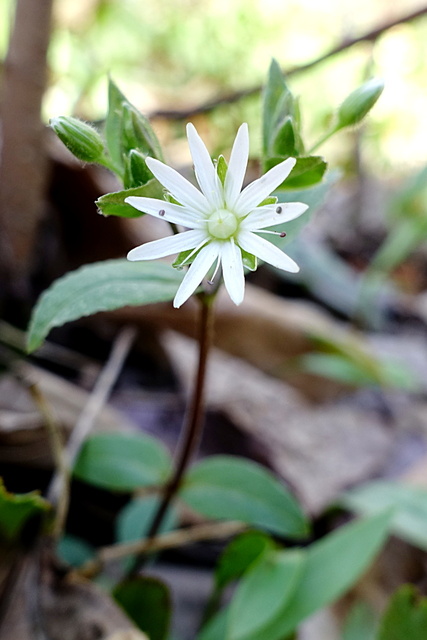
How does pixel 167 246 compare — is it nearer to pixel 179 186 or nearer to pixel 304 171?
pixel 179 186

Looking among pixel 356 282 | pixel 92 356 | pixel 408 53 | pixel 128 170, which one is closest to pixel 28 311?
pixel 92 356

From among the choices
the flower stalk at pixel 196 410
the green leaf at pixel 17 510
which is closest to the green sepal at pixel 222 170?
the flower stalk at pixel 196 410

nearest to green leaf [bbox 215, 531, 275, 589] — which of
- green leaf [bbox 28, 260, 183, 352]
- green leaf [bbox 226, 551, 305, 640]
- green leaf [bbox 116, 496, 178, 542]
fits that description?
green leaf [bbox 226, 551, 305, 640]

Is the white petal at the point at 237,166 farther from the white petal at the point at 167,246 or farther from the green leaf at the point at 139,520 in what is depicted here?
the green leaf at the point at 139,520

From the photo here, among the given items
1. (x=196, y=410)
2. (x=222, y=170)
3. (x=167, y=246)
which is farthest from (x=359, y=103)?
(x=196, y=410)

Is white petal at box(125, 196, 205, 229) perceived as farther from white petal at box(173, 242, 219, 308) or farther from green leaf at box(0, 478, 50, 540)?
green leaf at box(0, 478, 50, 540)

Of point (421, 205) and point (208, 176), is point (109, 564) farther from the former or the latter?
point (421, 205)
